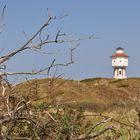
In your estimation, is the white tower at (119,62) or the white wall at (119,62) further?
the white wall at (119,62)

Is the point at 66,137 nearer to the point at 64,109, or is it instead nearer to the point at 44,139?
the point at 44,139

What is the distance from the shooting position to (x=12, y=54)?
563 cm

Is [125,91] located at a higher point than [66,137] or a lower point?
higher

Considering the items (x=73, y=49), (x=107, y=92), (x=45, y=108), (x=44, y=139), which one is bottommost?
(x=44, y=139)

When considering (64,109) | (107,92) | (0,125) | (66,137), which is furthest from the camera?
(107,92)

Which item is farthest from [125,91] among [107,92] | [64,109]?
[64,109]

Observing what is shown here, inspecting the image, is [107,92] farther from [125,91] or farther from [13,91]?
[13,91]

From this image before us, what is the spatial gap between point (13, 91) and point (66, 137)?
0.87 metres

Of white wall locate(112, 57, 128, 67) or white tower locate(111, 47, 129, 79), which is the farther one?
white wall locate(112, 57, 128, 67)

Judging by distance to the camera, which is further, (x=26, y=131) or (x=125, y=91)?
(x=125, y=91)

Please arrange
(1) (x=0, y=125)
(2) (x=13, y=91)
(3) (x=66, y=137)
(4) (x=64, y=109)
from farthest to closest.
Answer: (4) (x=64, y=109), (2) (x=13, y=91), (3) (x=66, y=137), (1) (x=0, y=125)

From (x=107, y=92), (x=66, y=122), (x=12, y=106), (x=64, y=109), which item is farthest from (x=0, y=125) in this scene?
(x=107, y=92)

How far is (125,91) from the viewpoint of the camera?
130ft

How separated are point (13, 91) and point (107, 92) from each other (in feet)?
106
